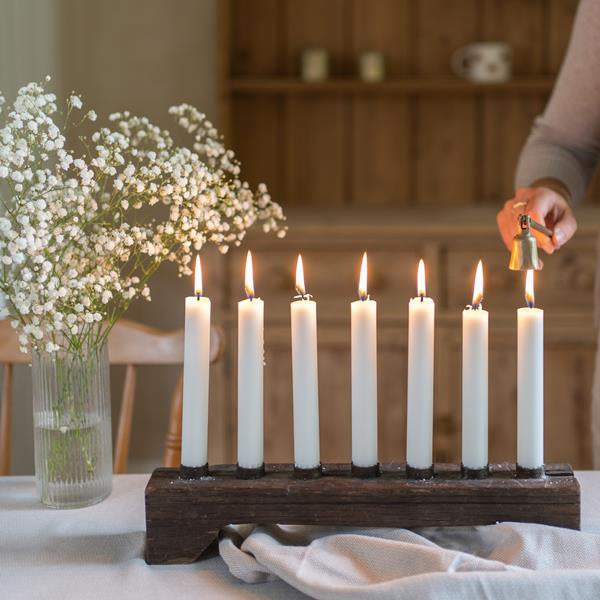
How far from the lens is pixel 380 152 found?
9.55 feet


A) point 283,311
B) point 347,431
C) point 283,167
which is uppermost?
point 283,167

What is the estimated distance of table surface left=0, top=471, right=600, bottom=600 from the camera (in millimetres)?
811

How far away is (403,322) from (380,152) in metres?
0.70

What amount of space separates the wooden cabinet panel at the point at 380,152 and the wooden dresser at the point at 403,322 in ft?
1.34

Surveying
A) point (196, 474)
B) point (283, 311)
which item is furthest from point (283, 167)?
point (196, 474)

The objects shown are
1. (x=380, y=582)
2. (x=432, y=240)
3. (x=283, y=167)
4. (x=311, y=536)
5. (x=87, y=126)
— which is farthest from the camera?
(x=283, y=167)

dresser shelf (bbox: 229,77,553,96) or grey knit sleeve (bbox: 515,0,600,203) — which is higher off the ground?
dresser shelf (bbox: 229,77,553,96)

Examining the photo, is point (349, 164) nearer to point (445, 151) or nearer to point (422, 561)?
point (445, 151)

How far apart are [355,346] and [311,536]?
192mm

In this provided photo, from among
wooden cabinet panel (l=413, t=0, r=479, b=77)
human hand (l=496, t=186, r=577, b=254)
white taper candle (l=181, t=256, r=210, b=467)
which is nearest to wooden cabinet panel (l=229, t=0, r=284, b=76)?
wooden cabinet panel (l=413, t=0, r=479, b=77)

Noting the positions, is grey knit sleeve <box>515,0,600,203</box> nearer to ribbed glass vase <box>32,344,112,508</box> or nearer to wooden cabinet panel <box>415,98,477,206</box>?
ribbed glass vase <box>32,344,112,508</box>

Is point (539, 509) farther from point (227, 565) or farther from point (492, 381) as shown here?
point (492, 381)

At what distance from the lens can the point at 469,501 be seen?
0.86 m

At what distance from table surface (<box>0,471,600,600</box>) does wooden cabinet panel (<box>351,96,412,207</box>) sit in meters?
1.98
